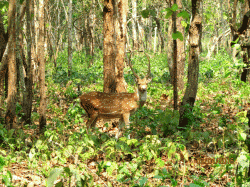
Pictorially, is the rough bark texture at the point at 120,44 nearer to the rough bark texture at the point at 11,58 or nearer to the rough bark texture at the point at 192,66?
→ the rough bark texture at the point at 192,66

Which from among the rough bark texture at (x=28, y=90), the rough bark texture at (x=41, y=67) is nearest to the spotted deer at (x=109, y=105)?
the rough bark texture at (x=41, y=67)

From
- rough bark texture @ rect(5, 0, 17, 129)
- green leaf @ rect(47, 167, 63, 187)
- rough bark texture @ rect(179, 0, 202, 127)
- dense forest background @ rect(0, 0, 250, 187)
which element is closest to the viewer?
green leaf @ rect(47, 167, 63, 187)

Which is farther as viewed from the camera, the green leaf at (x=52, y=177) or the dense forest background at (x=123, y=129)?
the dense forest background at (x=123, y=129)

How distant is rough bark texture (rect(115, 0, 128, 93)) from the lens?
26.4 ft

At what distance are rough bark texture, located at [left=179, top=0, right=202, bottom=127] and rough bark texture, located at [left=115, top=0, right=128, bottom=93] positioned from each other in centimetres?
201

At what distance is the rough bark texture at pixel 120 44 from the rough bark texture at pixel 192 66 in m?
2.01

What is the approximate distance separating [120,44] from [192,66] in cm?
247

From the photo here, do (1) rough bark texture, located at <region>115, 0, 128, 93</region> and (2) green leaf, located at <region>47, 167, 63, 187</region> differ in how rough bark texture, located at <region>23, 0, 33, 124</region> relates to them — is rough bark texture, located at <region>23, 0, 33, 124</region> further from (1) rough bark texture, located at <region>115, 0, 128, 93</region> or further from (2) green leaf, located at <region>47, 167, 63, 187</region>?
(2) green leaf, located at <region>47, 167, 63, 187</region>

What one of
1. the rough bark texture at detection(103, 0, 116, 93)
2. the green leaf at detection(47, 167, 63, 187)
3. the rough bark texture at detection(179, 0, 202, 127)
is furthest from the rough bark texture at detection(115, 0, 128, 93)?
the green leaf at detection(47, 167, 63, 187)

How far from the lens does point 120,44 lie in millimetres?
8195

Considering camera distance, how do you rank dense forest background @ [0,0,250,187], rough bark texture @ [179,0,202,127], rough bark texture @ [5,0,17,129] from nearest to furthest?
dense forest background @ [0,0,250,187]
rough bark texture @ [5,0,17,129]
rough bark texture @ [179,0,202,127]

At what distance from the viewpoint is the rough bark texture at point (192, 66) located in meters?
6.25

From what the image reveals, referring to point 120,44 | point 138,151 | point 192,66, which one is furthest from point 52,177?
point 120,44

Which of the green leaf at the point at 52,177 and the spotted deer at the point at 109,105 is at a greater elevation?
the green leaf at the point at 52,177
